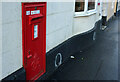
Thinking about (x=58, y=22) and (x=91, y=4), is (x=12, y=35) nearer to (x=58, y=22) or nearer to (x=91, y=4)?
(x=58, y=22)

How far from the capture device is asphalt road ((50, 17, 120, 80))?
473cm

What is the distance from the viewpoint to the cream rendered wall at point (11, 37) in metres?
2.84

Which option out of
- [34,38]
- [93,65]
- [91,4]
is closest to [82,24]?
[91,4]

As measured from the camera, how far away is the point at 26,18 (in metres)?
3.31

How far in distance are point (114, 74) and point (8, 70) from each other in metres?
3.19

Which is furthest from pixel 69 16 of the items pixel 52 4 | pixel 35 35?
pixel 35 35

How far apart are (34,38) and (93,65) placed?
2.64m

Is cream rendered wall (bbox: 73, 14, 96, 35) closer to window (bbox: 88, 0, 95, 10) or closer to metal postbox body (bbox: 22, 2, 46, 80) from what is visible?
window (bbox: 88, 0, 95, 10)

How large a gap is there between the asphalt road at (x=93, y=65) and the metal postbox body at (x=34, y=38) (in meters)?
0.85

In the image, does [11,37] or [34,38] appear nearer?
[11,37]

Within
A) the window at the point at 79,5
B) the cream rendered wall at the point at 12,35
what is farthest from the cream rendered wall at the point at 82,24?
the cream rendered wall at the point at 12,35

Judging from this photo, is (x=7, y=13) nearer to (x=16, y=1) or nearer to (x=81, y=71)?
(x=16, y=1)

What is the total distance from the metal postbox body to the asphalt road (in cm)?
85

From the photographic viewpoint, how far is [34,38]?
3646 mm
